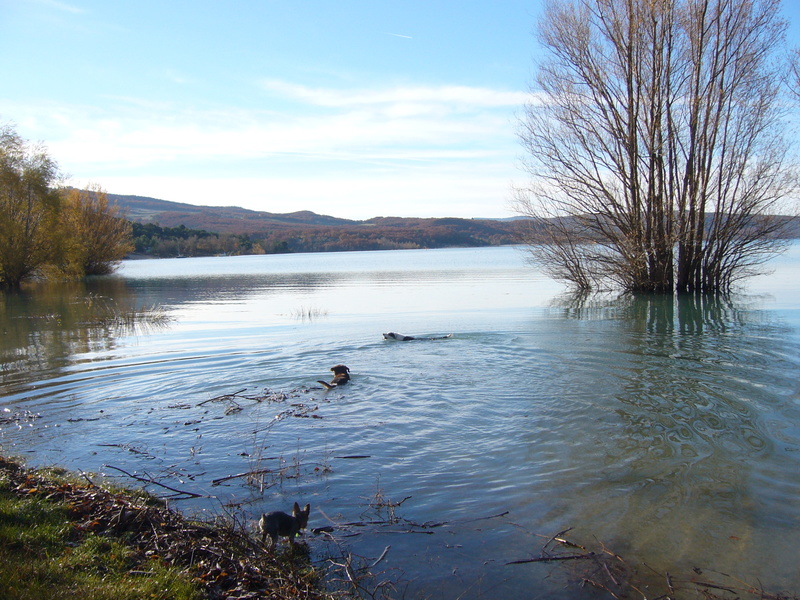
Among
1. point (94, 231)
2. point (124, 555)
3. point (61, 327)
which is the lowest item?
point (61, 327)

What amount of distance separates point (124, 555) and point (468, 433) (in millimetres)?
4432

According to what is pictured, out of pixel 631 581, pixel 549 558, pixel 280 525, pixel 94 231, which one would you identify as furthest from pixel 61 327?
pixel 94 231

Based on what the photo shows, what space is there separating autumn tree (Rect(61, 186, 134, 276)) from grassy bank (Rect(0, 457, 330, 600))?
52.7m

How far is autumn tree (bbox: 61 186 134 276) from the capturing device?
52.2m

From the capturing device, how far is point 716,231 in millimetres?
23953

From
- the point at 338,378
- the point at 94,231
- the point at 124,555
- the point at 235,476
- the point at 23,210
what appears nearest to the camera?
the point at 124,555

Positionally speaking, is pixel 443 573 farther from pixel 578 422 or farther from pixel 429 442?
pixel 578 422

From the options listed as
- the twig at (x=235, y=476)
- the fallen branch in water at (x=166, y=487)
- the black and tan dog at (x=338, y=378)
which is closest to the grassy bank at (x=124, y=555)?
the fallen branch in water at (x=166, y=487)

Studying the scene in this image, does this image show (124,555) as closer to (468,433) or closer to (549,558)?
(549,558)

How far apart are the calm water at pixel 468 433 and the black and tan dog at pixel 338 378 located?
0.26 meters

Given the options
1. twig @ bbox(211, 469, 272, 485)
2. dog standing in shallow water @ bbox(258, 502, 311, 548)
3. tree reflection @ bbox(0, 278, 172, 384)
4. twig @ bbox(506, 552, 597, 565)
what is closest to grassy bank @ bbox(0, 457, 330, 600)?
dog standing in shallow water @ bbox(258, 502, 311, 548)

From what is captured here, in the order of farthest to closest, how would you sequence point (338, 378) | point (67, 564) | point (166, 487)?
point (338, 378), point (166, 487), point (67, 564)

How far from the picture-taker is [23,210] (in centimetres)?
3875

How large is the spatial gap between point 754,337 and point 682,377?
17.9ft
